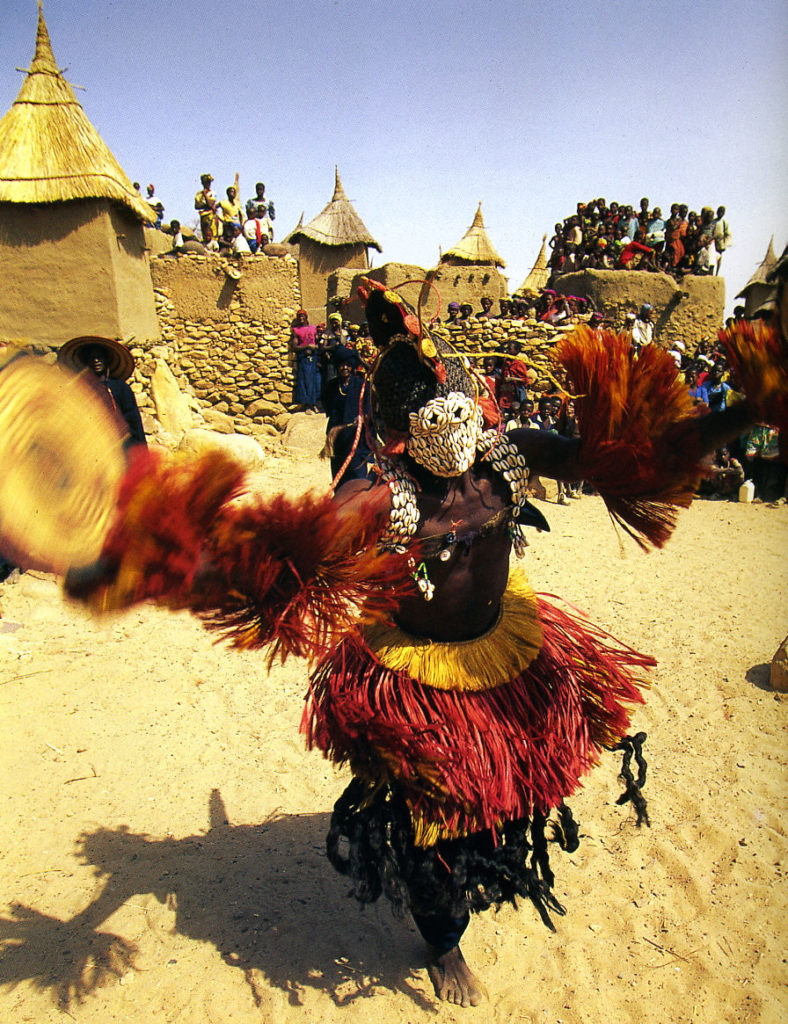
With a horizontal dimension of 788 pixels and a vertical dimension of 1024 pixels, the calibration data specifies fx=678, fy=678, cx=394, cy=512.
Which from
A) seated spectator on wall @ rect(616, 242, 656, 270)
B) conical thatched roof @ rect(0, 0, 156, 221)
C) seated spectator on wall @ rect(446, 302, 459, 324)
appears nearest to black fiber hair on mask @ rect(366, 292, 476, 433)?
conical thatched roof @ rect(0, 0, 156, 221)

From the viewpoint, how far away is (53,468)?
3.58ft

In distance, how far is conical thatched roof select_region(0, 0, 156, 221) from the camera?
930 centimetres

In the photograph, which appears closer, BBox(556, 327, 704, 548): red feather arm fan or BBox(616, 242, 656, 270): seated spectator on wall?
BBox(556, 327, 704, 548): red feather arm fan

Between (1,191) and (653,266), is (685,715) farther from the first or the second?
(653,266)

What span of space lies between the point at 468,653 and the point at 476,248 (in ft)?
66.0

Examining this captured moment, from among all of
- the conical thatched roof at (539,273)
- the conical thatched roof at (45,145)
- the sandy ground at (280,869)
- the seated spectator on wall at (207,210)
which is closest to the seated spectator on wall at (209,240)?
the seated spectator on wall at (207,210)

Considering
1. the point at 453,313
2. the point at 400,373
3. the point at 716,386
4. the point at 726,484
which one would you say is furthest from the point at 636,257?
the point at 400,373

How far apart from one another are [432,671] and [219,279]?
44.1 feet

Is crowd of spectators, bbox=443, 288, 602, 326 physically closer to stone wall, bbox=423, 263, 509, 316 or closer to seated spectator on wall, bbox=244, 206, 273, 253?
stone wall, bbox=423, 263, 509, 316

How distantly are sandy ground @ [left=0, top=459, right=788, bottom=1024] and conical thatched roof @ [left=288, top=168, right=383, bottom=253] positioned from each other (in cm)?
1394

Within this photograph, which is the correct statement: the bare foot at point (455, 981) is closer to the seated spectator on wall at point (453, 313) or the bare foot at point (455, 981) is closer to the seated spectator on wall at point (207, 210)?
the seated spectator on wall at point (453, 313)

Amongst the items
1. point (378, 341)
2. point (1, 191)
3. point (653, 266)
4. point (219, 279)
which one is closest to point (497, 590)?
point (378, 341)

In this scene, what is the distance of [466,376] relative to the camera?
87.1 inches

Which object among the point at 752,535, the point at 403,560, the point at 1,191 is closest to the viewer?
the point at 403,560
